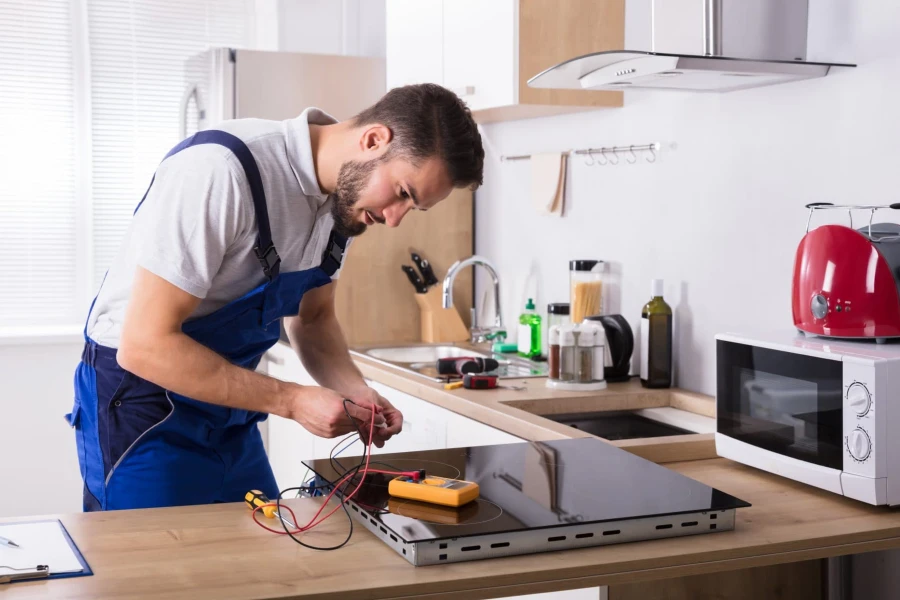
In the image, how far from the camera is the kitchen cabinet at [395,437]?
2.34m

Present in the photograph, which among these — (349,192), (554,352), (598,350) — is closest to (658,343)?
(598,350)

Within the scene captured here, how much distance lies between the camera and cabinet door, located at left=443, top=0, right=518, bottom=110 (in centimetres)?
273

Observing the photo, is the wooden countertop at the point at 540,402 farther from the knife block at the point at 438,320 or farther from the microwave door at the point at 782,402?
the knife block at the point at 438,320

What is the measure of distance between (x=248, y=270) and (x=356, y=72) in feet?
7.36

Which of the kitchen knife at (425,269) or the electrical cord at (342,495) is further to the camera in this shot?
the kitchen knife at (425,269)

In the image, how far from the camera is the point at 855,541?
138cm

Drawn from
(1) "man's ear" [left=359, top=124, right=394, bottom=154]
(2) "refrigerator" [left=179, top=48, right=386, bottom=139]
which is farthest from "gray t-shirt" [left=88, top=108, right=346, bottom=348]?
(2) "refrigerator" [left=179, top=48, right=386, bottom=139]

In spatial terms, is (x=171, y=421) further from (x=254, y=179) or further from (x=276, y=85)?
(x=276, y=85)

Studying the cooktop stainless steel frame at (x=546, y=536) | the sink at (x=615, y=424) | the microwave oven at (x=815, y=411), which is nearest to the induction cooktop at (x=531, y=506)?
the cooktop stainless steel frame at (x=546, y=536)

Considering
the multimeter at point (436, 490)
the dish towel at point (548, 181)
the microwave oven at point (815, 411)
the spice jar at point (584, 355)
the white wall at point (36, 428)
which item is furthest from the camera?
the white wall at point (36, 428)

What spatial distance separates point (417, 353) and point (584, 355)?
1025 mm

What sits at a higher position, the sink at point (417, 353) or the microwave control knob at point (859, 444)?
the microwave control knob at point (859, 444)

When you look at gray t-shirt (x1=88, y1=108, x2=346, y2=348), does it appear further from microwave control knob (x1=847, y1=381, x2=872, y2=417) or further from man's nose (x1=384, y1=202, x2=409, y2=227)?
microwave control knob (x1=847, y1=381, x2=872, y2=417)

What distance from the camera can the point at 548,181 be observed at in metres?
3.05
